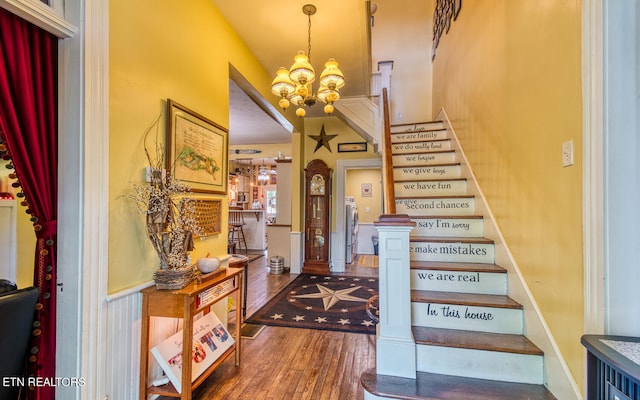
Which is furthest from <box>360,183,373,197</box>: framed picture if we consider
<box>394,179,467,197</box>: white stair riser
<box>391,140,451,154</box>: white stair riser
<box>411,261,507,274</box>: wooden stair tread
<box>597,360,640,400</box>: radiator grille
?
<box>597,360,640,400</box>: radiator grille

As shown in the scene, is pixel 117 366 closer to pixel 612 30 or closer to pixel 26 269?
pixel 26 269

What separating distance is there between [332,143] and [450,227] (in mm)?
3269

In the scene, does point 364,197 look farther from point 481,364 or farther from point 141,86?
point 141,86

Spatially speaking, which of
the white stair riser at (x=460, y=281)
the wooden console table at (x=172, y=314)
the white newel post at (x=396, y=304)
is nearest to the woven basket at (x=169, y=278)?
the wooden console table at (x=172, y=314)

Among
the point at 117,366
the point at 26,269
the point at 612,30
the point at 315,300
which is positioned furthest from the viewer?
the point at 315,300

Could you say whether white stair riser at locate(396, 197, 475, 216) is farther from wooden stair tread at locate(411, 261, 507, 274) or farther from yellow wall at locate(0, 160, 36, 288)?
yellow wall at locate(0, 160, 36, 288)

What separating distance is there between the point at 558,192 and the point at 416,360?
1.33 meters

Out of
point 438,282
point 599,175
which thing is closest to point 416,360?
point 438,282

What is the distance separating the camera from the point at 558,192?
1.55 metres

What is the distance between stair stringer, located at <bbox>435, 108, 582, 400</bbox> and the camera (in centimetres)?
151

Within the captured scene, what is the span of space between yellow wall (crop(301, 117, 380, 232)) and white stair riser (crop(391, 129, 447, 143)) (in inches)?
47.8

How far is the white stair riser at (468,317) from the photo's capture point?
6.36 feet

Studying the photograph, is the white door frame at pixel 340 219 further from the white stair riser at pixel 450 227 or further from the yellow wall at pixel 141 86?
the yellow wall at pixel 141 86

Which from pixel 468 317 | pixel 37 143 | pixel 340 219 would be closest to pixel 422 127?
pixel 340 219
